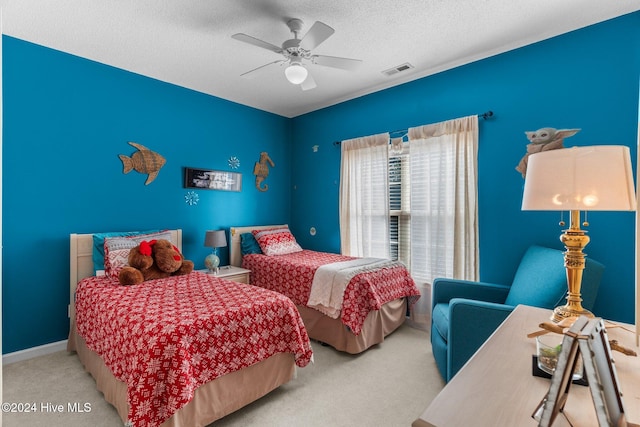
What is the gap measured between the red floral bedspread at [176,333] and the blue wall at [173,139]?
2.24 feet

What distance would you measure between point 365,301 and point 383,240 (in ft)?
3.52

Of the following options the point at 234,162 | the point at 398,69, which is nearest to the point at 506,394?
the point at 398,69

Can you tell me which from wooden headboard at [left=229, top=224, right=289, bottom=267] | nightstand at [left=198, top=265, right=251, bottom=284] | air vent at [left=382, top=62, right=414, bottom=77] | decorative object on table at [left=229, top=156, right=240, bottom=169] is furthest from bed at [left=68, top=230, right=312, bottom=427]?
air vent at [left=382, top=62, right=414, bottom=77]

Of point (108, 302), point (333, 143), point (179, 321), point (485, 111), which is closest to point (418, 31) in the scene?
point (485, 111)

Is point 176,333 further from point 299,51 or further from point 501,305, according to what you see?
point 299,51

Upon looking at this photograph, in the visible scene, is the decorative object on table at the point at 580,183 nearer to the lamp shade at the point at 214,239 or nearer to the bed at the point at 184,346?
the bed at the point at 184,346

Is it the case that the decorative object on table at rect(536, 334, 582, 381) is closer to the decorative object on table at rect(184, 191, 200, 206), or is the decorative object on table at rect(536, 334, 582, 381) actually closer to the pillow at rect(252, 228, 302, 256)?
the pillow at rect(252, 228, 302, 256)

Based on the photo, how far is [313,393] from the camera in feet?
7.25

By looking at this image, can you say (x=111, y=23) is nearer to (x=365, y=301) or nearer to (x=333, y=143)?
(x=333, y=143)

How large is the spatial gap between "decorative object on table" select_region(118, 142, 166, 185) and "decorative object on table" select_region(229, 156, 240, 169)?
0.84 m

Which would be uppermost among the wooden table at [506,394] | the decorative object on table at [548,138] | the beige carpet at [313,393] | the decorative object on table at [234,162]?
the decorative object on table at [234,162]

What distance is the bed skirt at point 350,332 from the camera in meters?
2.76

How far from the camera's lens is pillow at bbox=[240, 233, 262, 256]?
3.95m

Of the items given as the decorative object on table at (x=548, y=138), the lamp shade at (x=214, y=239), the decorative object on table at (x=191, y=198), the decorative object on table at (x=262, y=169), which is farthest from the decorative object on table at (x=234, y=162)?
the decorative object on table at (x=548, y=138)
